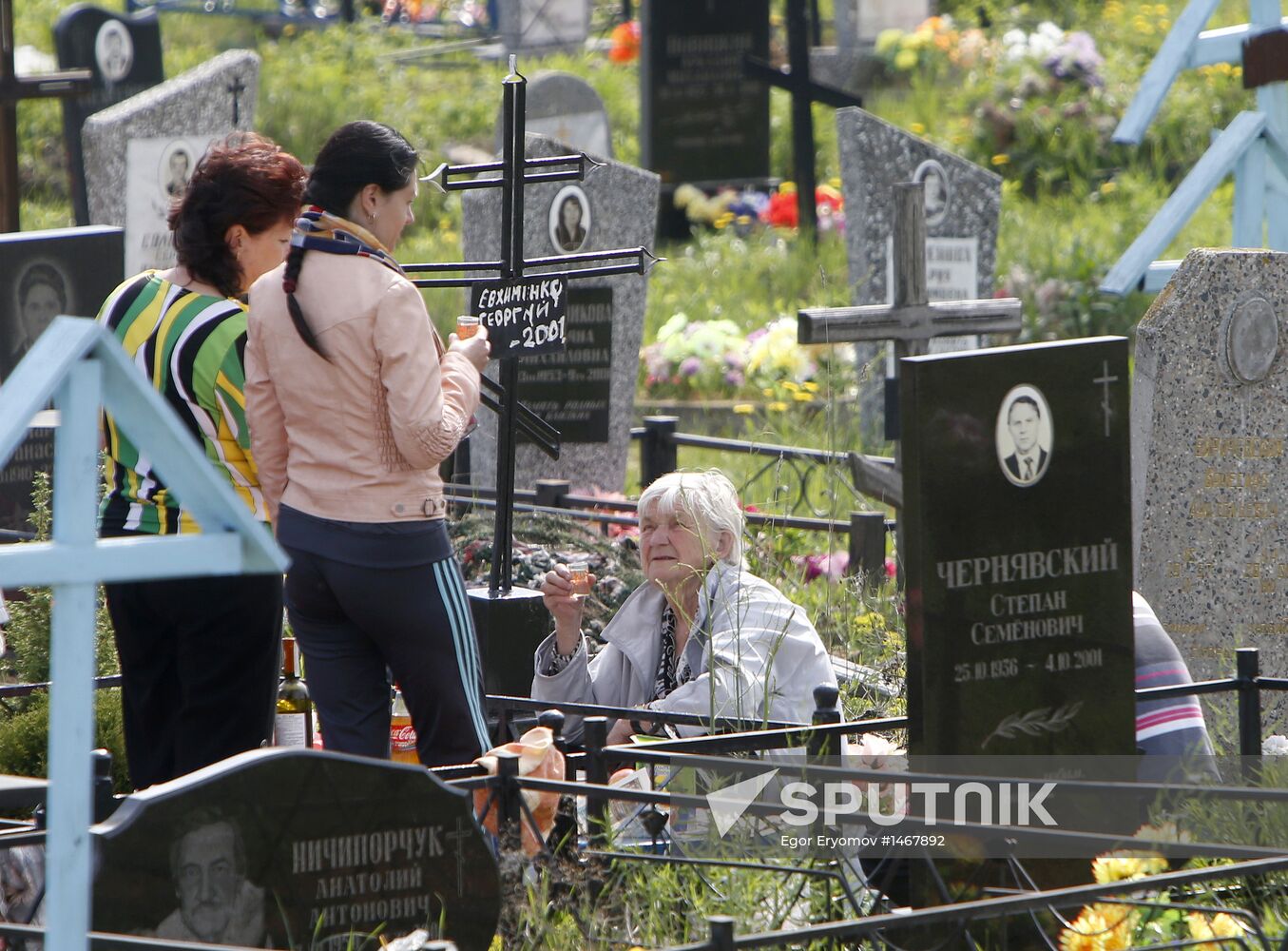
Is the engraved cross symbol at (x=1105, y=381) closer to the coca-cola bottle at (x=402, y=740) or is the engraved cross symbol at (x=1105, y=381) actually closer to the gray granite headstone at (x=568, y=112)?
the coca-cola bottle at (x=402, y=740)

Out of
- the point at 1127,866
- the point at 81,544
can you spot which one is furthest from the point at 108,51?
the point at 81,544

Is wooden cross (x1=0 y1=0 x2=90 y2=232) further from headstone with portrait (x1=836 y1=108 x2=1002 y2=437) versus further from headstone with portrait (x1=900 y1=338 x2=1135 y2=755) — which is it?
headstone with portrait (x1=900 y1=338 x2=1135 y2=755)

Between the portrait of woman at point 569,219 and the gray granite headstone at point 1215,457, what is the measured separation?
3.28m

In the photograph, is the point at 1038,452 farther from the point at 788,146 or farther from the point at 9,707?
the point at 788,146

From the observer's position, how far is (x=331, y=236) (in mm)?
3416

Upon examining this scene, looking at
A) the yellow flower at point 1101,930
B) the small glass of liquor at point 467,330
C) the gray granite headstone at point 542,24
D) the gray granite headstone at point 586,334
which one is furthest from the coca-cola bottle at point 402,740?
the gray granite headstone at point 542,24

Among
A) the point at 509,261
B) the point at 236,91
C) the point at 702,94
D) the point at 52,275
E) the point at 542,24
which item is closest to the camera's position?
the point at 509,261

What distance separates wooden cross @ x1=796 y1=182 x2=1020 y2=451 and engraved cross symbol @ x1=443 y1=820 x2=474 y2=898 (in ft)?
11.6

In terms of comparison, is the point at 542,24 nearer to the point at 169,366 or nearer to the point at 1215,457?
the point at 1215,457

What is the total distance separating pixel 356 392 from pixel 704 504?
96 centimetres

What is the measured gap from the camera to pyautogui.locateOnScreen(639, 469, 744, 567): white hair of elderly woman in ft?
13.4

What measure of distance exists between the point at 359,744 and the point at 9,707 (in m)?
1.28

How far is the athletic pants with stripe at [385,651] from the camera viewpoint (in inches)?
137

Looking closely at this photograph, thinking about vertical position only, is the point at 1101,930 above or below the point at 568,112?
below
